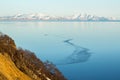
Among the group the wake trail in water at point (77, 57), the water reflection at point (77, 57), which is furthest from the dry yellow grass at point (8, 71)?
the water reflection at point (77, 57)

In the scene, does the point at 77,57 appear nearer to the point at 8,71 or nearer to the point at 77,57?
the point at 77,57

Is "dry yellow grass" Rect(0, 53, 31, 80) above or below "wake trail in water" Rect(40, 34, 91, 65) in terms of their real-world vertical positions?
above

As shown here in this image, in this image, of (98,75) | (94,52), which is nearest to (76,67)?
(98,75)

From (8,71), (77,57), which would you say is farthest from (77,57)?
(8,71)

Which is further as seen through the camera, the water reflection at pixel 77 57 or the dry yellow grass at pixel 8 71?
the water reflection at pixel 77 57

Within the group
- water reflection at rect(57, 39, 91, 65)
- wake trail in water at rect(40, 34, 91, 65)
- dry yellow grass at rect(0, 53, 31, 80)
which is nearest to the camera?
dry yellow grass at rect(0, 53, 31, 80)

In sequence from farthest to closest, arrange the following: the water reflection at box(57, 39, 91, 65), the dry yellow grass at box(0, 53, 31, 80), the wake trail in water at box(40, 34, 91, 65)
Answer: the water reflection at box(57, 39, 91, 65) < the wake trail in water at box(40, 34, 91, 65) < the dry yellow grass at box(0, 53, 31, 80)

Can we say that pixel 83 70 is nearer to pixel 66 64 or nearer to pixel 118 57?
pixel 66 64

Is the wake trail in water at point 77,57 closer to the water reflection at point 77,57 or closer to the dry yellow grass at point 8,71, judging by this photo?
the water reflection at point 77,57

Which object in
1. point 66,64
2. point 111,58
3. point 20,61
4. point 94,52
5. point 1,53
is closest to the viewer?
point 1,53

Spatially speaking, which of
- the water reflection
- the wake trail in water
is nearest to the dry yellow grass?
the wake trail in water

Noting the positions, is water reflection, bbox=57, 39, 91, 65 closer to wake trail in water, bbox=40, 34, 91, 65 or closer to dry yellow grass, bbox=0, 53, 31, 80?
wake trail in water, bbox=40, 34, 91, 65
